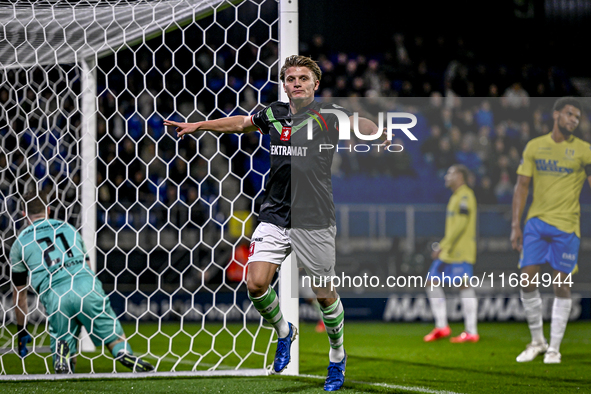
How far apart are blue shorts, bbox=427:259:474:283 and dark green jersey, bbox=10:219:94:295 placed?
3.92 meters

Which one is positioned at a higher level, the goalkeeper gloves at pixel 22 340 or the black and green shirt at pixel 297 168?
the black and green shirt at pixel 297 168

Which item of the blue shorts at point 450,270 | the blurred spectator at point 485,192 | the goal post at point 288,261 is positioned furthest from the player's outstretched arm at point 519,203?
the blurred spectator at point 485,192

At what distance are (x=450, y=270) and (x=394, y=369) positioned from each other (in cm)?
254

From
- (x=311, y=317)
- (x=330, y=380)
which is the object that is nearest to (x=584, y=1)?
(x=311, y=317)

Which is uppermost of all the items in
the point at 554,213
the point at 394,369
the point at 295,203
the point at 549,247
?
the point at 295,203

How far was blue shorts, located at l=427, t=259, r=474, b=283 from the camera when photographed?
23.1 ft

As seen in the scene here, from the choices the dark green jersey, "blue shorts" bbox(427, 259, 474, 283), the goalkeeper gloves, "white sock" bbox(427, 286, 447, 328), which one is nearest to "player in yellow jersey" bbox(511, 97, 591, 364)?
"white sock" bbox(427, 286, 447, 328)

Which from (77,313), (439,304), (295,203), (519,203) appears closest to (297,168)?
(295,203)

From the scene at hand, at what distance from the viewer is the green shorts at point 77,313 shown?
4.70m

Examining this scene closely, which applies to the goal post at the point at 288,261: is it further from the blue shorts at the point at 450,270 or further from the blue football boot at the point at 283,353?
the blue shorts at the point at 450,270

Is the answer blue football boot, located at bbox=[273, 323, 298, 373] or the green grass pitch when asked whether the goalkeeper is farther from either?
blue football boot, located at bbox=[273, 323, 298, 373]

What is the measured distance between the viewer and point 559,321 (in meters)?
5.16

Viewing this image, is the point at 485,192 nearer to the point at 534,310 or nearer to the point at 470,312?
the point at 470,312

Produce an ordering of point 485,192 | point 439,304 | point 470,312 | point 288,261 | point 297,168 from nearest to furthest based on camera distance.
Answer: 1. point 297,168
2. point 288,261
3. point 470,312
4. point 439,304
5. point 485,192
